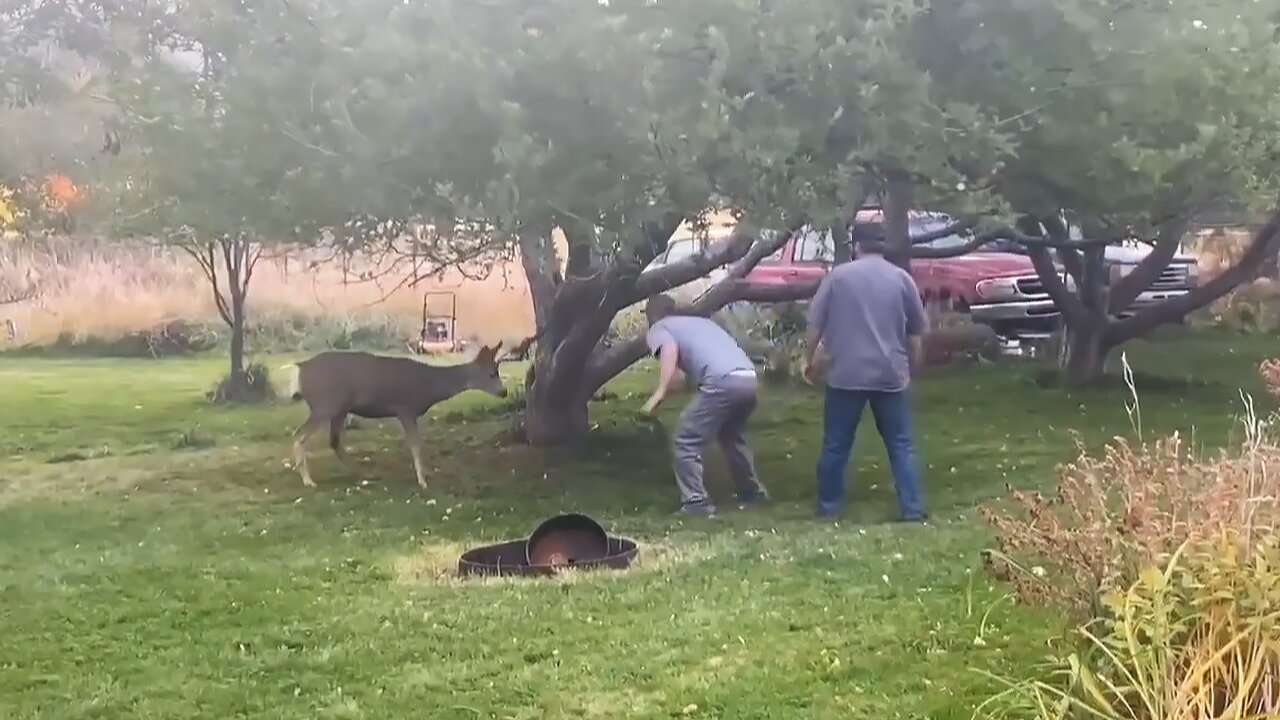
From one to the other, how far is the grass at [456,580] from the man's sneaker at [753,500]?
17cm

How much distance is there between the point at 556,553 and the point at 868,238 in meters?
2.37

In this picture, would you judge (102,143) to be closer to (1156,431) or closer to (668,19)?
(668,19)

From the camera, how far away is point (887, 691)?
446 cm

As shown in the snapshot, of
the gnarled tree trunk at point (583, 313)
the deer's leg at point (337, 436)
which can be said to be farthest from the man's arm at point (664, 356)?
the deer's leg at point (337, 436)

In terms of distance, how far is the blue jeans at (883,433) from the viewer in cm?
723

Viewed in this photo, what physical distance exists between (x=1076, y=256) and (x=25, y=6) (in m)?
9.05

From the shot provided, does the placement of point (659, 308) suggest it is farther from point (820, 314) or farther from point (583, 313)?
point (583, 313)

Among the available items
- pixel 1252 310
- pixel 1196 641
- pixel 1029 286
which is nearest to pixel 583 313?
pixel 1196 641

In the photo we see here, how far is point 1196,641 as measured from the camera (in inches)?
144

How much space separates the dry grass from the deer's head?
0.87 m

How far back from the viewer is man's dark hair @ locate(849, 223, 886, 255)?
24.0 ft

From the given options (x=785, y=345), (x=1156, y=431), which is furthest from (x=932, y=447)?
(x=785, y=345)

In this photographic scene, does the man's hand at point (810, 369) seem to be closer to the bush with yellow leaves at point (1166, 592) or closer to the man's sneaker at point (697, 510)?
the man's sneaker at point (697, 510)

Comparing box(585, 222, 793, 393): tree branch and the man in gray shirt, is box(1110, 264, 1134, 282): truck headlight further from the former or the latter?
the man in gray shirt
